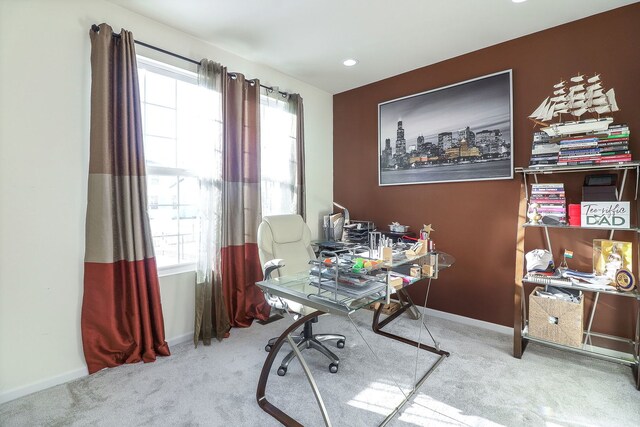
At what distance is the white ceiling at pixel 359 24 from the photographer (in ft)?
7.18

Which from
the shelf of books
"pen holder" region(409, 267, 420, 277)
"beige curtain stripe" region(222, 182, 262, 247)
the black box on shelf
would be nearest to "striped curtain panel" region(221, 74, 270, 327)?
"beige curtain stripe" region(222, 182, 262, 247)

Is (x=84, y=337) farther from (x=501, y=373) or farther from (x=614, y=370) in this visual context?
(x=614, y=370)

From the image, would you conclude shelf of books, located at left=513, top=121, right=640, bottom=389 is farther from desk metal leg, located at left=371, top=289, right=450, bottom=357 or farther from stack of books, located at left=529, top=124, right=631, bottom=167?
desk metal leg, located at left=371, top=289, right=450, bottom=357

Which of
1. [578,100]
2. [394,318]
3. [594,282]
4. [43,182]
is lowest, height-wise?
[394,318]

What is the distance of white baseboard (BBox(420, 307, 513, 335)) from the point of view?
2.76 metres

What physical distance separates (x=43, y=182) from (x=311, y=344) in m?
2.14

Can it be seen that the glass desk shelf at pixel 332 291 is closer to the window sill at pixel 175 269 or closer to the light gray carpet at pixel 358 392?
the light gray carpet at pixel 358 392

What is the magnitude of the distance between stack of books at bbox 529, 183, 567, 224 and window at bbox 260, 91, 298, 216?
88.0 inches

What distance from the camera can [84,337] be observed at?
2082 mm

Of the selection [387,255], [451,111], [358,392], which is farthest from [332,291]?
[451,111]

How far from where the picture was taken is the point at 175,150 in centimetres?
264

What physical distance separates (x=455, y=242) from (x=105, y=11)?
3524 millimetres

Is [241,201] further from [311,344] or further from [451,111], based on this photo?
[451,111]

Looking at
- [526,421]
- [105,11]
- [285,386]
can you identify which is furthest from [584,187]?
[105,11]
